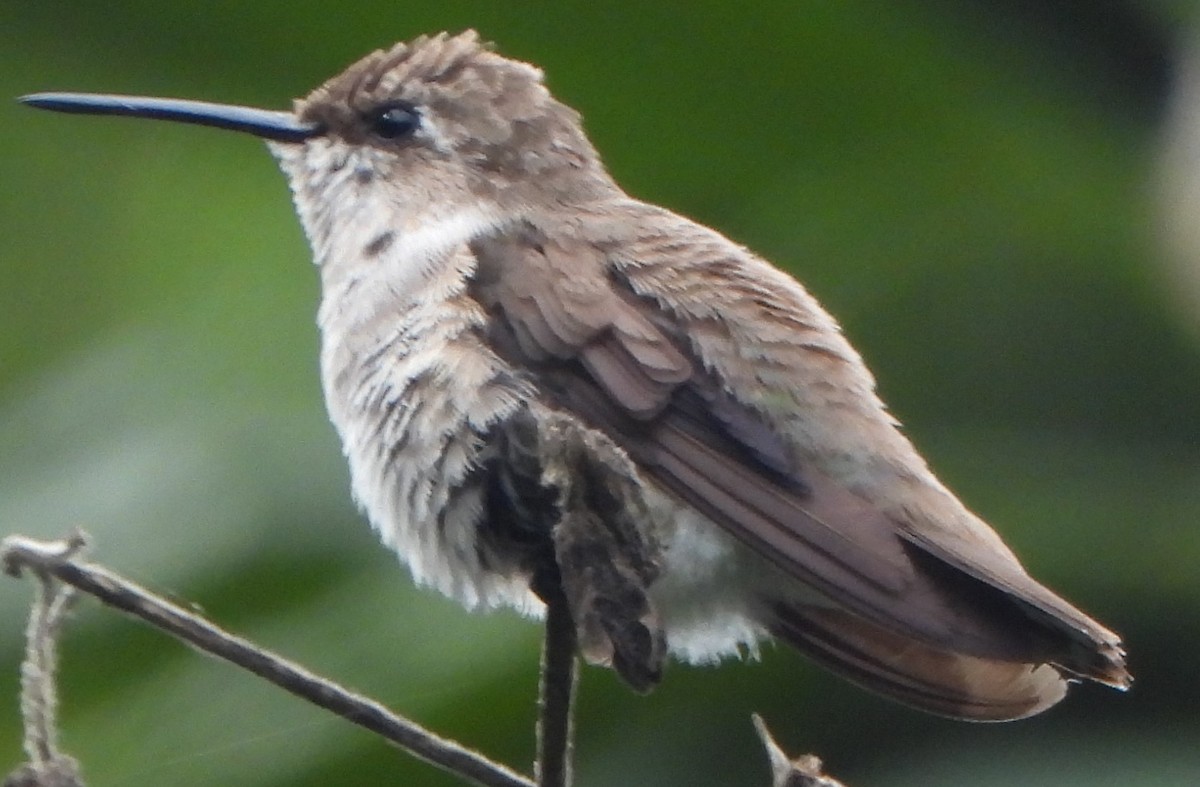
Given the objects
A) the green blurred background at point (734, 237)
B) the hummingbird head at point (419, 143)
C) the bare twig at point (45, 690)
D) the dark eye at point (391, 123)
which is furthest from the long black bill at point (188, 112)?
the bare twig at point (45, 690)

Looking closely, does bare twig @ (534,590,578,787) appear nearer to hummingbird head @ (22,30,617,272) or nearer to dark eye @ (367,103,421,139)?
hummingbird head @ (22,30,617,272)

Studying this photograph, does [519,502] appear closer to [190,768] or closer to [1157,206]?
[190,768]

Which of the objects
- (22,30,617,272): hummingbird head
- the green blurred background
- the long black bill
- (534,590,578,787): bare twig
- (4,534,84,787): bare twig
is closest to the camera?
(4,534,84,787): bare twig

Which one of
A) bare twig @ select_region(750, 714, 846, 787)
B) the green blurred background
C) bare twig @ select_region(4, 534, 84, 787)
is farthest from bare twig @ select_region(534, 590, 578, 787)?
the green blurred background

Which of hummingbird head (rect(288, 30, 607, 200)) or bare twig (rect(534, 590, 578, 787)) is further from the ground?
hummingbird head (rect(288, 30, 607, 200))

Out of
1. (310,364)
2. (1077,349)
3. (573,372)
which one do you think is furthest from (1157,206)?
(573,372)

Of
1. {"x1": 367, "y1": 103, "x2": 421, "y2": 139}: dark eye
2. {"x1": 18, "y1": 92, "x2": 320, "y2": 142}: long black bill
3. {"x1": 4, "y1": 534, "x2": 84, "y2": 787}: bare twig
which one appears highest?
{"x1": 367, "y1": 103, "x2": 421, "y2": 139}: dark eye

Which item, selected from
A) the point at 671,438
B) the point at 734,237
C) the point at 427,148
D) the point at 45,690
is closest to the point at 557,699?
the point at 45,690
